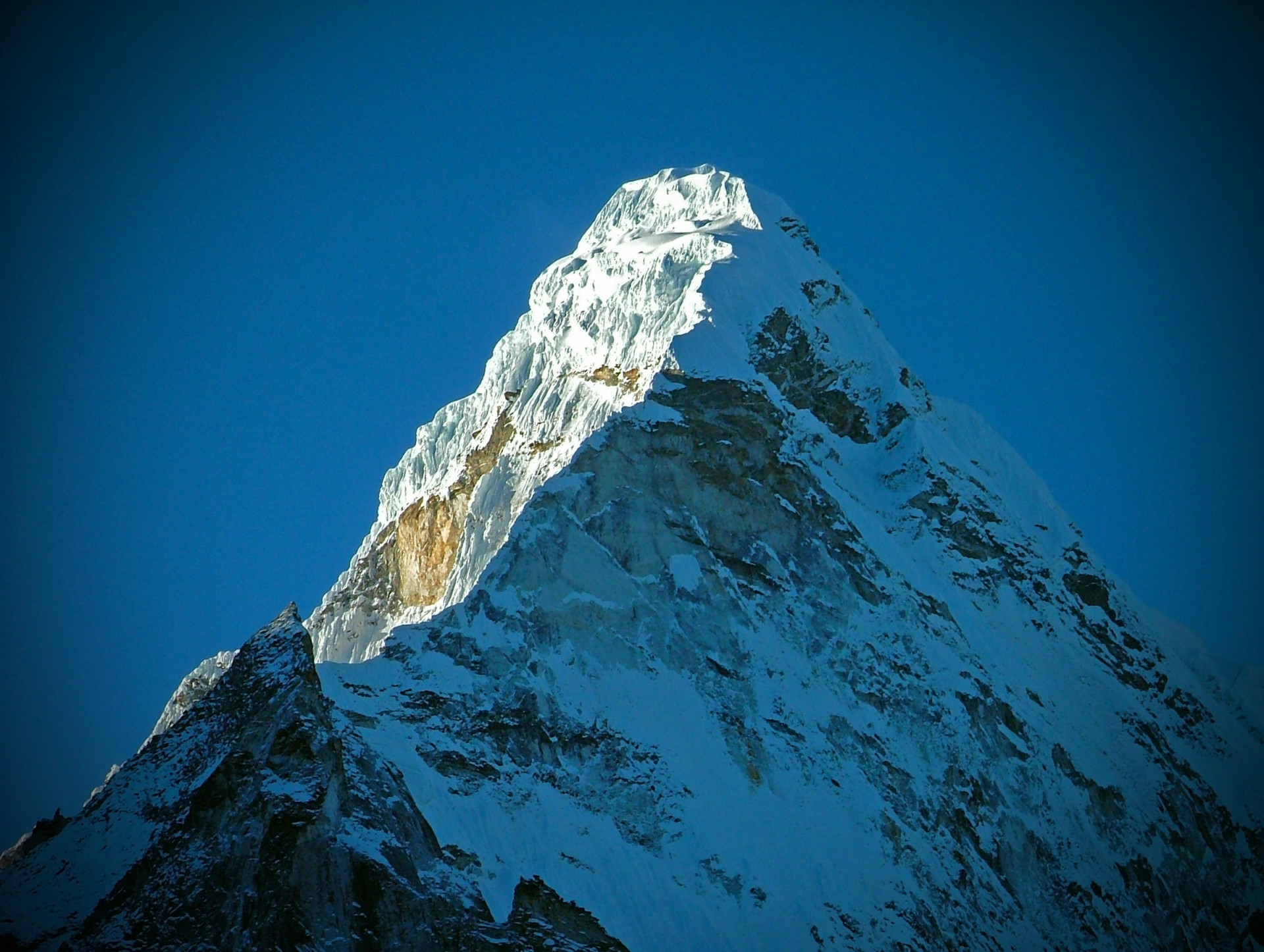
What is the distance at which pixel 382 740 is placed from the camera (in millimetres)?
77000

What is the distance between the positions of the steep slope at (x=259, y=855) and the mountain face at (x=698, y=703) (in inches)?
5.9

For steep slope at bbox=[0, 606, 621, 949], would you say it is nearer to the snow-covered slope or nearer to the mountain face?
the mountain face

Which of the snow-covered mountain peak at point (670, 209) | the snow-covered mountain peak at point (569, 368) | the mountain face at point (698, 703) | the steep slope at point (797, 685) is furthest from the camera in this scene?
the snow-covered mountain peak at point (670, 209)

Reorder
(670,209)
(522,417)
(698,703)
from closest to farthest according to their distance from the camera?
(698,703) < (522,417) < (670,209)

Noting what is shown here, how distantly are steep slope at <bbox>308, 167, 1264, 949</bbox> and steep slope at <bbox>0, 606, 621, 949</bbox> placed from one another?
131 inches

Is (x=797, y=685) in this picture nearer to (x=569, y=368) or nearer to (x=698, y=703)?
(x=698, y=703)

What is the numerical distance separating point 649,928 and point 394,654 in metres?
19.2

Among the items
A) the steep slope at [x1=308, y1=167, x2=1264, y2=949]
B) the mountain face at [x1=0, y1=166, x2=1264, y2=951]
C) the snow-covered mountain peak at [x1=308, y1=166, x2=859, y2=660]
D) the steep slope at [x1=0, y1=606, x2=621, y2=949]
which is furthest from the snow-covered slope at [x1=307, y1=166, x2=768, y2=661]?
the steep slope at [x1=0, y1=606, x2=621, y2=949]

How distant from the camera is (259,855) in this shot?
214 ft

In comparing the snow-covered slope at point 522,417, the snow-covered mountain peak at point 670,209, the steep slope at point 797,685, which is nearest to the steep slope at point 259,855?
the steep slope at point 797,685

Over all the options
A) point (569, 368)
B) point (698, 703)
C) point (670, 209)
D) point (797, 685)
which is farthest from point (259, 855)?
point (670, 209)

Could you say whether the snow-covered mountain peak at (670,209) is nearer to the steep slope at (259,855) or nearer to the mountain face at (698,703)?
the mountain face at (698,703)

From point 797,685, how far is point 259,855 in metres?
35.3

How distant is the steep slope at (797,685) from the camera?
79938 mm
